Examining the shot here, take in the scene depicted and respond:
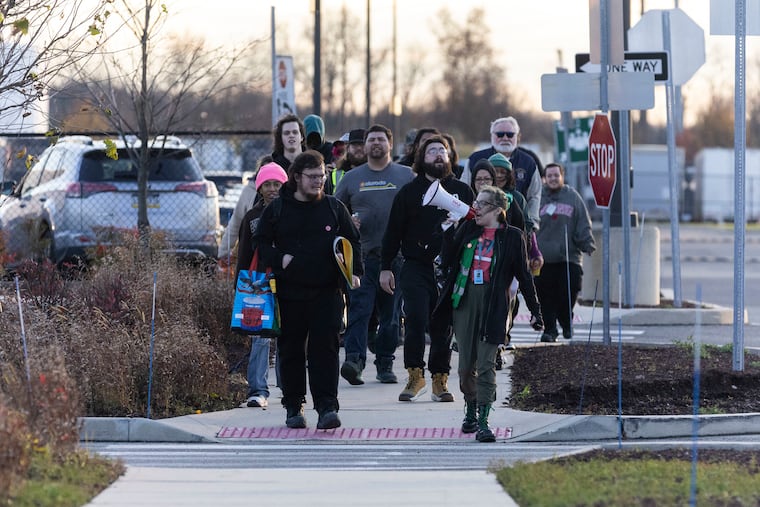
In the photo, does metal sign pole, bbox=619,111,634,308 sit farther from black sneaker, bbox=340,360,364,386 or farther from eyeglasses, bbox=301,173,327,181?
eyeglasses, bbox=301,173,327,181

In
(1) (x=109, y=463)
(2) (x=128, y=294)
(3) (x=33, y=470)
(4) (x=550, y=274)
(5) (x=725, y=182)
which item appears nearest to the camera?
(3) (x=33, y=470)

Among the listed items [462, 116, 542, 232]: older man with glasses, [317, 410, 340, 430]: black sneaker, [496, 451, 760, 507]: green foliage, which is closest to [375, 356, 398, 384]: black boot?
[462, 116, 542, 232]: older man with glasses

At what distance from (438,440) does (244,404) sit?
1.92 m

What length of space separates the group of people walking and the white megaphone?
0.07m

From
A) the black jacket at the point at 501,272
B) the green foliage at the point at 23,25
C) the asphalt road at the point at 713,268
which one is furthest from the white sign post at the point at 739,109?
the green foliage at the point at 23,25

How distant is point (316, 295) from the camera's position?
9492 mm

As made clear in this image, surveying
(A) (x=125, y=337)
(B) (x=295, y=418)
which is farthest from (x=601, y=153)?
(A) (x=125, y=337)

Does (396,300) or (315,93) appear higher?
(315,93)

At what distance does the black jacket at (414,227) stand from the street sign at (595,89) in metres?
2.14

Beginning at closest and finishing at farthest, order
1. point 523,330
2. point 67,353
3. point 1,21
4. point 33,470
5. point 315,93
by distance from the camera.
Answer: point 33,470 → point 1,21 → point 67,353 → point 523,330 → point 315,93

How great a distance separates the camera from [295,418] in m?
9.70

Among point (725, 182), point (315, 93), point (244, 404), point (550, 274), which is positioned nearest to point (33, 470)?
point (244, 404)

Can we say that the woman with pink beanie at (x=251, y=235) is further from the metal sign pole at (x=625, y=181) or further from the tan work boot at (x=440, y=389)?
the metal sign pole at (x=625, y=181)

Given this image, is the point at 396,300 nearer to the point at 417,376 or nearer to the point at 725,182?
the point at 417,376
